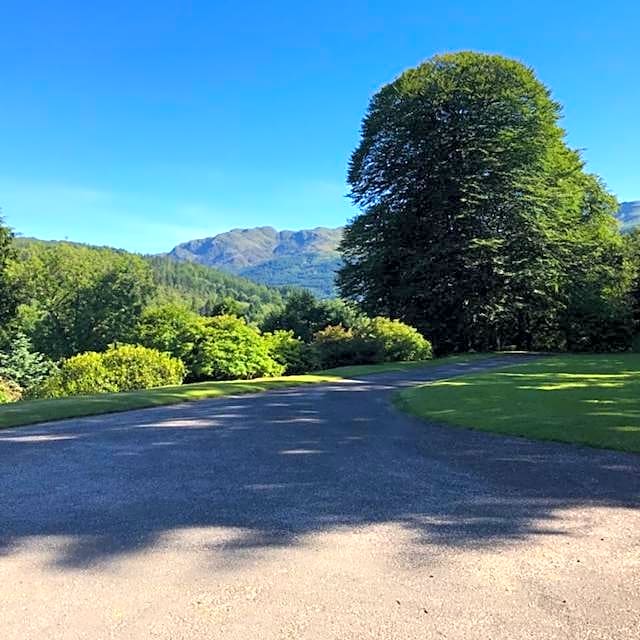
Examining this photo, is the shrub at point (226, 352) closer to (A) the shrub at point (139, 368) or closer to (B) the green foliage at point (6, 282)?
(A) the shrub at point (139, 368)

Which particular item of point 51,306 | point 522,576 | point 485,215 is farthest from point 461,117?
point 51,306

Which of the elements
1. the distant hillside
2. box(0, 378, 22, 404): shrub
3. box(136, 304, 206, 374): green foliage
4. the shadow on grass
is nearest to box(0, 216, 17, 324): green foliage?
box(0, 378, 22, 404): shrub

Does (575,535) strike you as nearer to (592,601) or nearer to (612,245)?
(592,601)

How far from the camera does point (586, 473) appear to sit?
5.98m

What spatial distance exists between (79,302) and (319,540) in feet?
191

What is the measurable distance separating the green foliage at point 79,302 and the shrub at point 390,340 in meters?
35.7

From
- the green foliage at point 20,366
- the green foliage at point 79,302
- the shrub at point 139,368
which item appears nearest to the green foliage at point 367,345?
the shrub at point 139,368

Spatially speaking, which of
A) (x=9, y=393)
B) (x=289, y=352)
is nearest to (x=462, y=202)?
(x=289, y=352)

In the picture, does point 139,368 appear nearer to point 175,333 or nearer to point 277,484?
point 175,333

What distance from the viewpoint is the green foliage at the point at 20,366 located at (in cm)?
3378

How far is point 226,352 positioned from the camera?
1936cm

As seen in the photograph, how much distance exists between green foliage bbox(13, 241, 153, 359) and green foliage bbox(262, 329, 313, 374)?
35.2 meters

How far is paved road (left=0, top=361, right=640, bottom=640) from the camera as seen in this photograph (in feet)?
10.3

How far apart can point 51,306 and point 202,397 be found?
50.3 m
